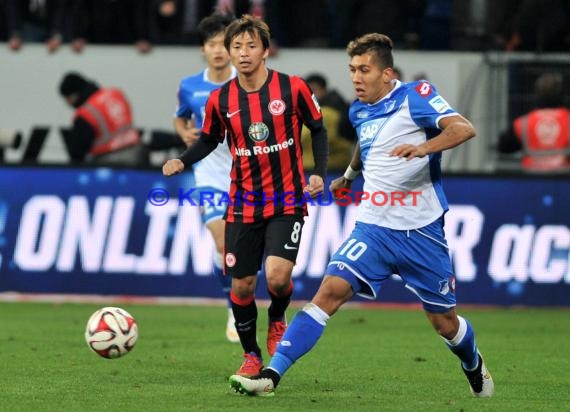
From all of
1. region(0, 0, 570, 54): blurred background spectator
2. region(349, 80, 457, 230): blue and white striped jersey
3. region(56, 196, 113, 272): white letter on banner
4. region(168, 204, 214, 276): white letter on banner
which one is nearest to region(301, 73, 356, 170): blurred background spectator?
region(168, 204, 214, 276): white letter on banner

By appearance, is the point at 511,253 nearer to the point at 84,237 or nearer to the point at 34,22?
the point at 84,237

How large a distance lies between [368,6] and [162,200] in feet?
13.9

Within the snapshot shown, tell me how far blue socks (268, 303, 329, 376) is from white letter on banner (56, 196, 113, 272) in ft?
24.6

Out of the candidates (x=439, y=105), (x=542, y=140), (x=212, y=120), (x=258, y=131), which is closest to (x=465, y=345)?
(x=439, y=105)

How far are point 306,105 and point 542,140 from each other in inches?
290

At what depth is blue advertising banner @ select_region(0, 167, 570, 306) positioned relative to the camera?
48.6 ft

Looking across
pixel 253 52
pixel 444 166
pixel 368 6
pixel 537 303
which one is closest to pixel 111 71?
pixel 368 6

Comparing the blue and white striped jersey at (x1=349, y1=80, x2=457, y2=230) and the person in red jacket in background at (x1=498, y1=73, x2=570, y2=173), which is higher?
the blue and white striped jersey at (x1=349, y1=80, x2=457, y2=230)

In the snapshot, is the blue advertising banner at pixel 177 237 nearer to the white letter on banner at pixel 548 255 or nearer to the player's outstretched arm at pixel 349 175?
the white letter on banner at pixel 548 255

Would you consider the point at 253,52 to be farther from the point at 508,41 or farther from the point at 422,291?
the point at 508,41

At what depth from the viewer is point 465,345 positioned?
8047 millimetres

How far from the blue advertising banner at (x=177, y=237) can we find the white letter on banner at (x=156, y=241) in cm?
1

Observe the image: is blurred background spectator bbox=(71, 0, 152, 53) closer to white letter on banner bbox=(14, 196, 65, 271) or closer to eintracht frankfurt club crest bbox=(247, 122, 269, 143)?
white letter on banner bbox=(14, 196, 65, 271)

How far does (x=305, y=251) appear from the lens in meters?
14.9
